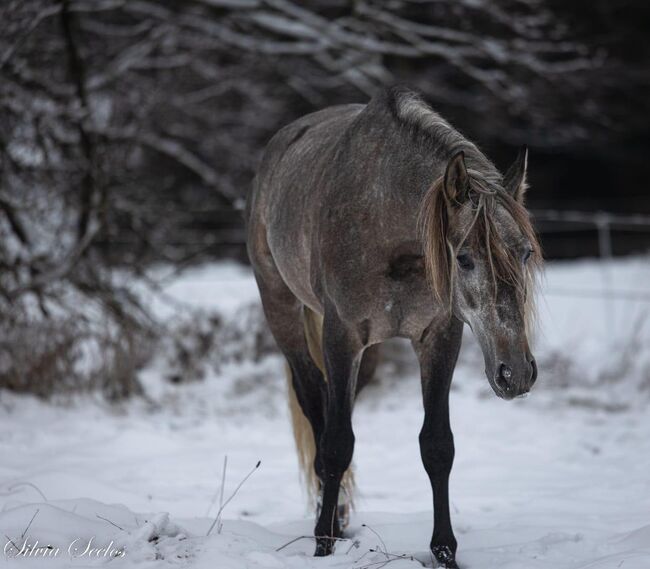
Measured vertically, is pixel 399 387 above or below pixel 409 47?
below

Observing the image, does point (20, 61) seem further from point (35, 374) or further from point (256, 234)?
point (256, 234)

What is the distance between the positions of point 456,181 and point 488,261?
296mm

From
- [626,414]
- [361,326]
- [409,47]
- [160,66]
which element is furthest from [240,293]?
[361,326]

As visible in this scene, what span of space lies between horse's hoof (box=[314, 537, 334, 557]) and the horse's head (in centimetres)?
110

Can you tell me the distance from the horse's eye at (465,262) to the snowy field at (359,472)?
255mm

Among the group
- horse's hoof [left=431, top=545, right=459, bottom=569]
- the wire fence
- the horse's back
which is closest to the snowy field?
horse's hoof [left=431, top=545, right=459, bottom=569]

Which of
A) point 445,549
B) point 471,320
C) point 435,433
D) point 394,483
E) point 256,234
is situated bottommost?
point 394,483

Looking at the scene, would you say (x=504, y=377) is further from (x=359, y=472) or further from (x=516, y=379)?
(x=359, y=472)

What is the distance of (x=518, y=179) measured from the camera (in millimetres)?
2885

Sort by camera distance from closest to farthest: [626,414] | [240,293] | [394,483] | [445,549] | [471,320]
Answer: [471,320], [445,549], [394,483], [626,414], [240,293]

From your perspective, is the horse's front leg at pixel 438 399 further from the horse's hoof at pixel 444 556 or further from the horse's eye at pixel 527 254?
the horse's eye at pixel 527 254

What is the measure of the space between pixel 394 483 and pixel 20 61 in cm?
450

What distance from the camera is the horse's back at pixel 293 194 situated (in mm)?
3580

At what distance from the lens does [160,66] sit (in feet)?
A: 27.2
